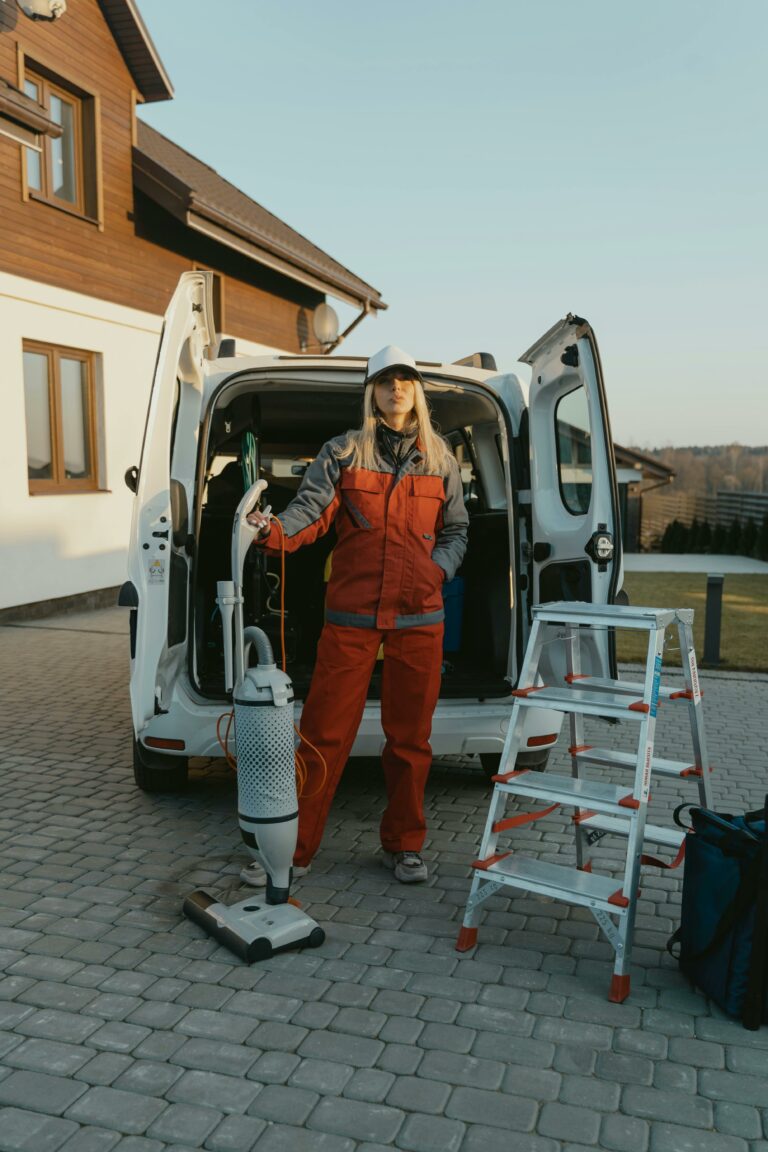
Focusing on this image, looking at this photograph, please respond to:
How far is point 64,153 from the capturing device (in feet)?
40.7

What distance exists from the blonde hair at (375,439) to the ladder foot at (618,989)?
1973mm

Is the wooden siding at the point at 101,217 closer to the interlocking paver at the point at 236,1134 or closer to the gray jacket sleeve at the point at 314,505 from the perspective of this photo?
the gray jacket sleeve at the point at 314,505

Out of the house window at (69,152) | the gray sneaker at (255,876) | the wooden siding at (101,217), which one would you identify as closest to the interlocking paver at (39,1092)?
the gray sneaker at (255,876)

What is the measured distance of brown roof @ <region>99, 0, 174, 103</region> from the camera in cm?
1274

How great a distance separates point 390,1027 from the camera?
9.70ft

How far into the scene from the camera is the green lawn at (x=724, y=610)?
31.9 feet

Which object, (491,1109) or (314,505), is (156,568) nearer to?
(314,505)

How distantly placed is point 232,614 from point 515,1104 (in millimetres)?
1881

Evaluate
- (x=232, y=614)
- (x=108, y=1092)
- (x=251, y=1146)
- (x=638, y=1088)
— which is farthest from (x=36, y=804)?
(x=638, y=1088)

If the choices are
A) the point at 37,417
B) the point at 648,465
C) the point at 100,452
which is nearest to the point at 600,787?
the point at 37,417

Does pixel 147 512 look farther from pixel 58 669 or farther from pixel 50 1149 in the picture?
pixel 58 669

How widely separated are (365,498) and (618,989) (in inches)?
76.7

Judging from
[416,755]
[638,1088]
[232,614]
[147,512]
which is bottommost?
[638,1088]

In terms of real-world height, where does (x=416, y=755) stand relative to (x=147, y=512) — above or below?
below
